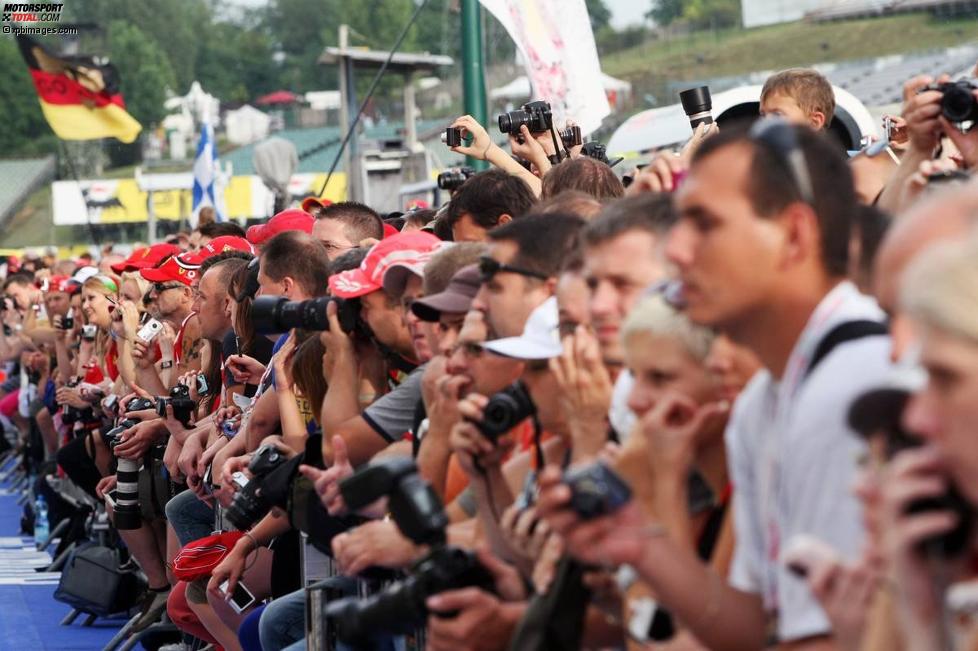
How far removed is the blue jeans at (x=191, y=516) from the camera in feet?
29.8

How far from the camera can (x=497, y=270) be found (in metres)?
4.88

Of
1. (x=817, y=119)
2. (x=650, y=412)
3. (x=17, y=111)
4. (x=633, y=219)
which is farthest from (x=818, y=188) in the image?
(x=17, y=111)

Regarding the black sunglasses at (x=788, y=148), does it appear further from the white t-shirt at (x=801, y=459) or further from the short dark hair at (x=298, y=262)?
the short dark hair at (x=298, y=262)

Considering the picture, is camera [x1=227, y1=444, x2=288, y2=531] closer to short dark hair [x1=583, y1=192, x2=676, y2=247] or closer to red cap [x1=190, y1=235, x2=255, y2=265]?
short dark hair [x1=583, y1=192, x2=676, y2=247]

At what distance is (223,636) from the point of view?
7660 millimetres

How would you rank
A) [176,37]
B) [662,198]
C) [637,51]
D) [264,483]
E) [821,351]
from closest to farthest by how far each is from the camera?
[821,351]
[662,198]
[264,483]
[637,51]
[176,37]

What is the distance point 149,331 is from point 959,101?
640 centimetres

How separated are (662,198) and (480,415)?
68 cm

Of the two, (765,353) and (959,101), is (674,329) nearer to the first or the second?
(765,353)

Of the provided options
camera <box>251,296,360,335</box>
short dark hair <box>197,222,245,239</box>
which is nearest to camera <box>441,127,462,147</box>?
camera <box>251,296,360,335</box>

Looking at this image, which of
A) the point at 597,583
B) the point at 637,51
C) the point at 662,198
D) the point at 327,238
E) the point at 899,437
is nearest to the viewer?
the point at 899,437

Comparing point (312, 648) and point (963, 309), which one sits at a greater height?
point (963, 309)

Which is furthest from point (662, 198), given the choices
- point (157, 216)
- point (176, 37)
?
point (176, 37)

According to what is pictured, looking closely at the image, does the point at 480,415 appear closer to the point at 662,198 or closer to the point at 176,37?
the point at 662,198
